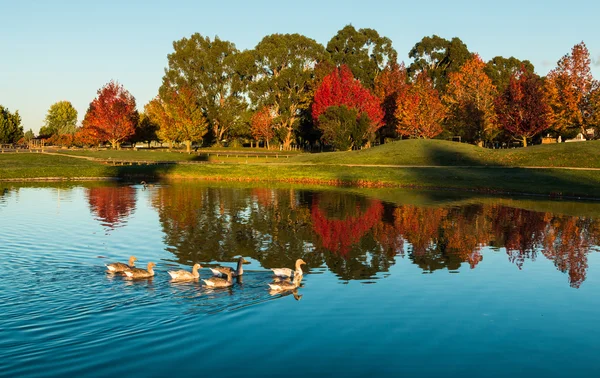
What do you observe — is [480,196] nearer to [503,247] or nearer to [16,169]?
[503,247]

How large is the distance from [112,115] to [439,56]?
88.8 m

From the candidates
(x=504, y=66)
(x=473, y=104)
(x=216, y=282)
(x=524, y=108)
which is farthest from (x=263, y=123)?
(x=216, y=282)

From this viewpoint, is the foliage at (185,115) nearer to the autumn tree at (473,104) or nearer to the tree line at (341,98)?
the tree line at (341,98)

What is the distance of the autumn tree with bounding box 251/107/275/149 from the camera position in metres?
130

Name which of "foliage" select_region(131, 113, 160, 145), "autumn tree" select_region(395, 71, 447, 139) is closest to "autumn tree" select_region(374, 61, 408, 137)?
"autumn tree" select_region(395, 71, 447, 139)

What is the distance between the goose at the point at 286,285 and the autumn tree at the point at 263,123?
111 meters

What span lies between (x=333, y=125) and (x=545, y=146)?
34.2m

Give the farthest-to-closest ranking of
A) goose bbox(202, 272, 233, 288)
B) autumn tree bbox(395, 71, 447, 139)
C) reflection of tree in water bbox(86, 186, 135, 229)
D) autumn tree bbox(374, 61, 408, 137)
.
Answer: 1. autumn tree bbox(374, 61, 408, 137)
2. autumn tree bbox(395, 71, 447, 139)
3. reflection of tree in water bbox(86, 186, 135, 229)
4. goose bbox(202, 272, 233, 288)

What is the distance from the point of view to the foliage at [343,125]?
9875 centimetres

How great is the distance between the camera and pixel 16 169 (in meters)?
72.9

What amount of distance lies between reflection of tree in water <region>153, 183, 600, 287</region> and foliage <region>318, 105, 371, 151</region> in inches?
2019

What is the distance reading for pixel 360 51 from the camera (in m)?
145

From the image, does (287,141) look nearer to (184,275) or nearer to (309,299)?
(184,275)

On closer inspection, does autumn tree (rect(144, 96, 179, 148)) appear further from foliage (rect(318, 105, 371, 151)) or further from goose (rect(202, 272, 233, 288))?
goose (rect(202, 272, 233, 288))
